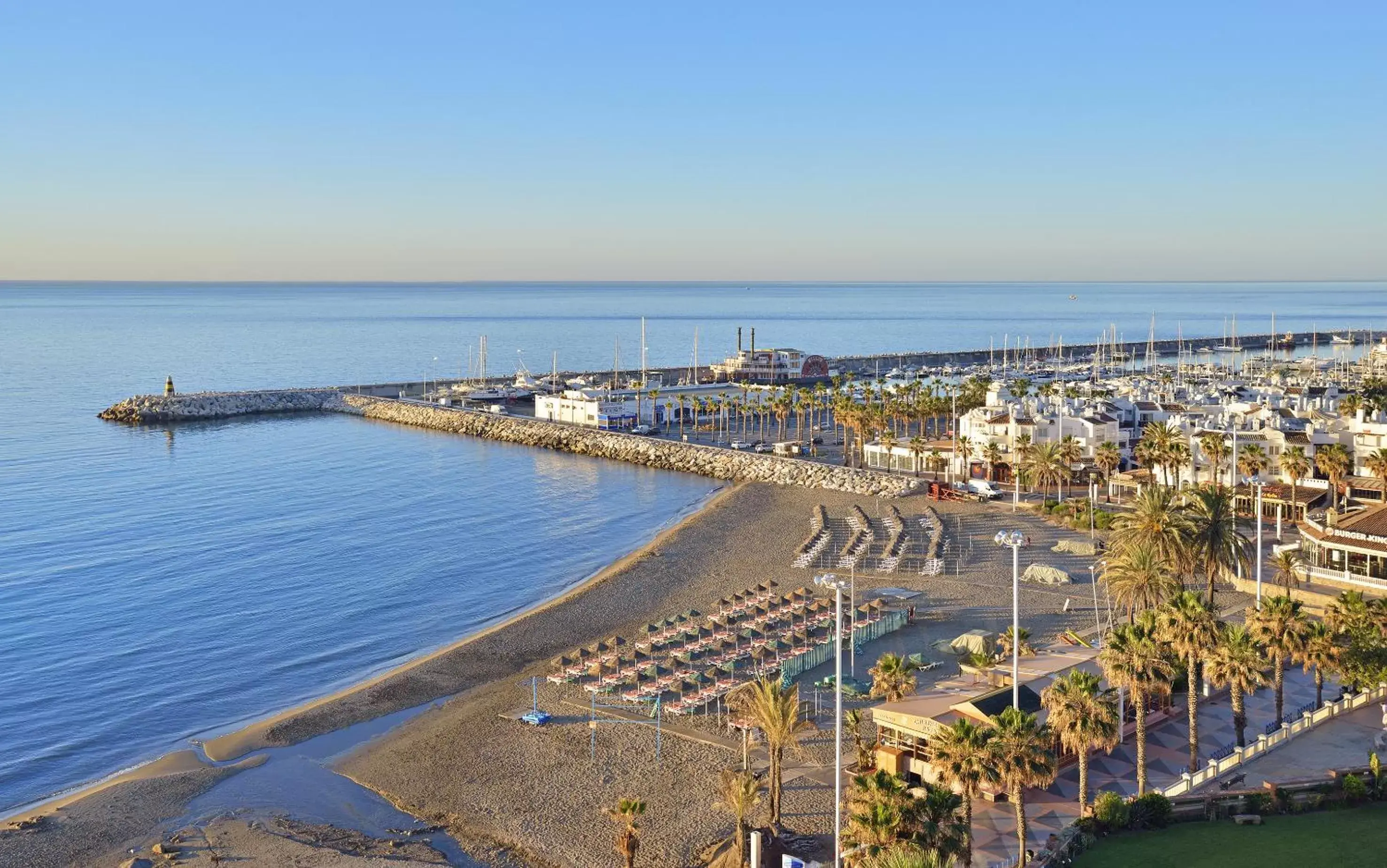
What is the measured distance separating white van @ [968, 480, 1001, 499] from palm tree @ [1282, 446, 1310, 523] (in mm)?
15906

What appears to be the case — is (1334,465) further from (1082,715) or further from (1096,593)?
(1082,715)

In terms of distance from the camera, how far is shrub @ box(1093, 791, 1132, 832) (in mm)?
24953

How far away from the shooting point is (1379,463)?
181 ft

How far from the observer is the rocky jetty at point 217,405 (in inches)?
4599

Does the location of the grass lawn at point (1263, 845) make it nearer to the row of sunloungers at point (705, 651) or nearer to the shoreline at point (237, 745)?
the row of sunloungers at point (705, 651)

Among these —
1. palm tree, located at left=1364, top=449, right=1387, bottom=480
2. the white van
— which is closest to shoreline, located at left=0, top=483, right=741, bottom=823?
the white van

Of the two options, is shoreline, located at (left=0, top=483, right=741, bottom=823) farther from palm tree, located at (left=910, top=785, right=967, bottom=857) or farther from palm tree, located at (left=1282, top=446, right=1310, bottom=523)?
palm tree, located at (left=1282, top=446, right=1310, bottom=523)

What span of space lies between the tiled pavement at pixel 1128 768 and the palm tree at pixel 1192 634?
1.69 meters

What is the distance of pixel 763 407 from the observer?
103750 millimetres

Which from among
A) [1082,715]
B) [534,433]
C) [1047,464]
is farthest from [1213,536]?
[534,433]

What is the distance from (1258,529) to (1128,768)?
13364mm

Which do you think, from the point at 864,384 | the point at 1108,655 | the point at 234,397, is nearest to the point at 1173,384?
the point at 864,384

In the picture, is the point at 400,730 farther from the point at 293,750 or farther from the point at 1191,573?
the point at 1191,573

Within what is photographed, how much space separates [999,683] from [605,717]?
12.9 meters
